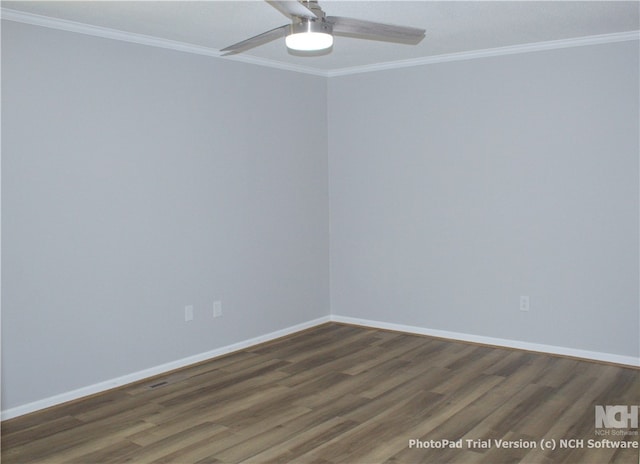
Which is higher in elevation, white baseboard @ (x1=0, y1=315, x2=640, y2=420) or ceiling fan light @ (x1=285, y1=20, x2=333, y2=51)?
ceiling fan light @ (x1=285, y1=20, x2=333, y2=51)

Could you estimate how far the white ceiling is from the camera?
3457 millimetres

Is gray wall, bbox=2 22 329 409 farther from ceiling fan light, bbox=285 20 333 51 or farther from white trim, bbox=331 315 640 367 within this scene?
ceiling fan light, bbox=285 20 333 51

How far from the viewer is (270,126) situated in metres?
5.21

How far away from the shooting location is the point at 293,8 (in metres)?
2.66

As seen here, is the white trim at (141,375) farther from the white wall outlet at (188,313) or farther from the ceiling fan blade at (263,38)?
the ceiling fan blade at (263,38)

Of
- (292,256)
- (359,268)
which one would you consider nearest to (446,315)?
(359,268)

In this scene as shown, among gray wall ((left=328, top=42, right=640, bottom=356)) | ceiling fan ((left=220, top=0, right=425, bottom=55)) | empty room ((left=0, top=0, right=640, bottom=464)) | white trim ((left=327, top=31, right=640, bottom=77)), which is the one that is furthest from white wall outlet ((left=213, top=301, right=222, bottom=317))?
white trim ((left=327, top=31, right=640, bottom=77))

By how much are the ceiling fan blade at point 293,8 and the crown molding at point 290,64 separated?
1742 mm

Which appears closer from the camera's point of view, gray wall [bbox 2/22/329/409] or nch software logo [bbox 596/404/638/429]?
nch software logo [bbox 596/404/638/429]

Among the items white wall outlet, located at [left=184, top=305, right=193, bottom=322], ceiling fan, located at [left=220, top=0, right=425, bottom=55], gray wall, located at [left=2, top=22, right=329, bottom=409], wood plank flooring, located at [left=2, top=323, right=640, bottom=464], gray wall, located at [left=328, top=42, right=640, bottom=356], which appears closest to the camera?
ceiling fan, located at [left=220, top=0, right=425, bottom=55]

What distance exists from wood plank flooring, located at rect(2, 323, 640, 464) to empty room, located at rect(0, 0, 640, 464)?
2cm

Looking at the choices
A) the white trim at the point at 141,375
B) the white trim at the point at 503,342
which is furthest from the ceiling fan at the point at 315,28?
the white trim at the point at 503,342

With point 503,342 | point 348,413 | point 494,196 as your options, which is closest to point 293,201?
point 494,196

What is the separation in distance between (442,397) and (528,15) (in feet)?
7.98
